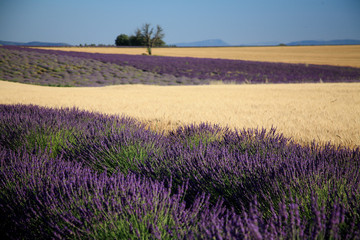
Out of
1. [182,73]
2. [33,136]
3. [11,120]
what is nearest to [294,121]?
[33,136]

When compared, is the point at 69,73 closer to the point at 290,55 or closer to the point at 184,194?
the point at 184,194

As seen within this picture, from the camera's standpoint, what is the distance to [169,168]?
1.83 m

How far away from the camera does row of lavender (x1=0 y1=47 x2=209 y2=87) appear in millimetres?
14656

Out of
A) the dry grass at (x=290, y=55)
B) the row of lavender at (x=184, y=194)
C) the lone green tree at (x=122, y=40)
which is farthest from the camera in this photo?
the lone green tree at (x=122, y=40)

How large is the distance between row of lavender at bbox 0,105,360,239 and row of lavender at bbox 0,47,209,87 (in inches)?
501

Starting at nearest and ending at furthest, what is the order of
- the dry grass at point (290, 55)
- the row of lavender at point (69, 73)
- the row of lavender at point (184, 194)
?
the row of lavender at point (184, 194), the row of lavender at point (69, 73), the dry grass at point (290, 55)

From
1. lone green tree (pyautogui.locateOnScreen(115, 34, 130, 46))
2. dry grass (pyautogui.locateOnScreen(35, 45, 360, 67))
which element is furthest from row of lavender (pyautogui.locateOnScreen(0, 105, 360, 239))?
lone green tree (pyautogui.locateOnScreen(115, 34, 130, 46))

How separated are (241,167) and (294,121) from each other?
223cm

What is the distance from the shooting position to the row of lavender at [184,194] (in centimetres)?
103

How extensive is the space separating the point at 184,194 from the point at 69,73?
1652cm

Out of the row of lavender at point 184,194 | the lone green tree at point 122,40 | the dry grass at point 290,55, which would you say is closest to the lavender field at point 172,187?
the row of lavender at point 184,194

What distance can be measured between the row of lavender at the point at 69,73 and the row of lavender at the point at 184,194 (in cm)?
1273

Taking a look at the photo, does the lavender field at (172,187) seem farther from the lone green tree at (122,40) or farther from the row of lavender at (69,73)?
the lone green tree at (122,40)

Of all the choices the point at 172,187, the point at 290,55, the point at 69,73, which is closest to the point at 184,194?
the point at 172,187
